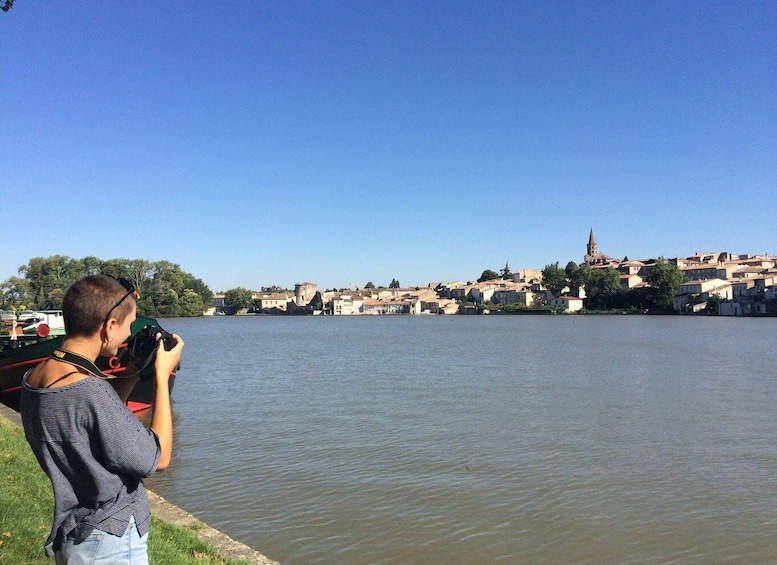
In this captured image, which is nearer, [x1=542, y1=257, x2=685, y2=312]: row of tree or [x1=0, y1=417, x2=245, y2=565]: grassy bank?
[x1=0, y1=417, x2=245, y2=565]: grassy bank

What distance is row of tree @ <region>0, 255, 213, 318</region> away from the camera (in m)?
89.4

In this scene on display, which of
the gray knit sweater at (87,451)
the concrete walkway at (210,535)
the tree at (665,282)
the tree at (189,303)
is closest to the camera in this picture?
the gray knit sweater at (87,451)

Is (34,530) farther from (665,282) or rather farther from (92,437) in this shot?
(665,282)

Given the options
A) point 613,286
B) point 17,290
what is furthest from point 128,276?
point 613,286

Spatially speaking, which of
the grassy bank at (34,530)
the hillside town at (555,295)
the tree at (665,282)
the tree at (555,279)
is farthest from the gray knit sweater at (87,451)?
the tree at (555,279)

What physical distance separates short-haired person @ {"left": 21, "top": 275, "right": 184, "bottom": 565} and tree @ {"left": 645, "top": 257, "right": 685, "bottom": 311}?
13081cm

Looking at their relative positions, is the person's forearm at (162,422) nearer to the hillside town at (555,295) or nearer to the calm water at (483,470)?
the calm water at (483,470)

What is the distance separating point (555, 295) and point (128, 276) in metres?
99.0

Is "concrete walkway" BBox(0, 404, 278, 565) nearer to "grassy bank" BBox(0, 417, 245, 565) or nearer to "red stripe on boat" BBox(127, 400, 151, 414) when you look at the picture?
"grassy bank" BBox(0, 417, 245, 565)

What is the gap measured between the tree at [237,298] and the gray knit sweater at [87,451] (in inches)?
7283

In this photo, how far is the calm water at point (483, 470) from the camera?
8.02 meters

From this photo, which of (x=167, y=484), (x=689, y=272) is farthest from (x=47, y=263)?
(x=689, y=272)

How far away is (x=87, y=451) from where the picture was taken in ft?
7.23

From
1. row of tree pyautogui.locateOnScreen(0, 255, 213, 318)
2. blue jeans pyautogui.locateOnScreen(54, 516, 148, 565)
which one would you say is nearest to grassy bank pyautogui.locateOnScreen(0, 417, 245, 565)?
blue jeans pyautogui.locateOnScreen(54, 516, 148, 565)
